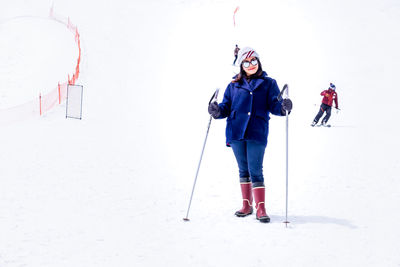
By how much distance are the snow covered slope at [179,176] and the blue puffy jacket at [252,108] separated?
972mm

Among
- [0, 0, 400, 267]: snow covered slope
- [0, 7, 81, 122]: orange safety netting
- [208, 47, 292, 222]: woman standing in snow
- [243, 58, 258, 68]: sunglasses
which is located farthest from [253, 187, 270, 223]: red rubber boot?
[0, 7, 81, 122]: orange safety netting

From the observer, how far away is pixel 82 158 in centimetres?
919

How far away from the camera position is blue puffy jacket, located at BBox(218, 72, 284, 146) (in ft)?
17.8

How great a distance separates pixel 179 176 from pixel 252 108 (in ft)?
9.04

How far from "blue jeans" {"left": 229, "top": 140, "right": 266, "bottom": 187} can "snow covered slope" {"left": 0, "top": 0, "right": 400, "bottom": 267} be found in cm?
49

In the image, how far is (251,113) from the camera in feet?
17.8

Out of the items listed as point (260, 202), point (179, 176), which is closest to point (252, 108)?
point (260, 202)

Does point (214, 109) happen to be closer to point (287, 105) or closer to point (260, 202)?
point (287, 105)

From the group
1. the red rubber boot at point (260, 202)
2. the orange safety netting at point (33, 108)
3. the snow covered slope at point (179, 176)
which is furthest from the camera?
the orange safety netting at point (33, 108)

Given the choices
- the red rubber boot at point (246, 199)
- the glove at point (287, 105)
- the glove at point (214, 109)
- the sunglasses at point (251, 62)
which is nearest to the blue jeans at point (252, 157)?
the red rubber boot at point (246, 199)

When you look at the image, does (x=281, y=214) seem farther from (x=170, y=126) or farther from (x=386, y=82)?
(x=386, y=82)

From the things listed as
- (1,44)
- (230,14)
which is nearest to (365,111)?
(1,44)

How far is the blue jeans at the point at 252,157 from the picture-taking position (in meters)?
5.46

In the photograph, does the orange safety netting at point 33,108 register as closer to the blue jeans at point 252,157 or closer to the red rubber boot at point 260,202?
the blue jeans at point 252,157
